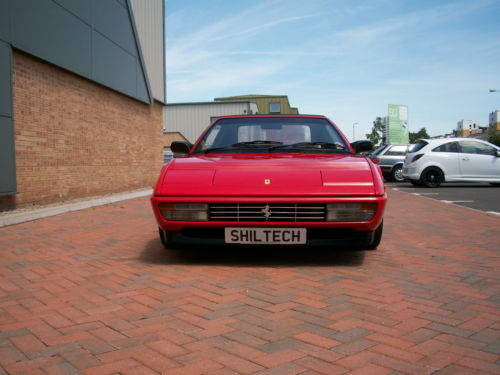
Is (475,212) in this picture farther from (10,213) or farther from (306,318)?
(10,213)

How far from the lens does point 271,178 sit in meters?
3.67

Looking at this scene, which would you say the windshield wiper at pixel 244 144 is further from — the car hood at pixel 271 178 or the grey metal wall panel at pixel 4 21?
the grey metal wall panel at pixel 4 21

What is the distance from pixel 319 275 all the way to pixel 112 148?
944 cm

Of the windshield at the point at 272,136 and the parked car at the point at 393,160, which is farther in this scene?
the parked car at the point at 393,160

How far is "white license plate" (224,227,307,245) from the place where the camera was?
356cm

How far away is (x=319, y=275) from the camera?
11.6 feet

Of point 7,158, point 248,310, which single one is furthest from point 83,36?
point 248,310

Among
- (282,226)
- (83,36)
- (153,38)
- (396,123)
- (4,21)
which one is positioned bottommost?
(282,226)

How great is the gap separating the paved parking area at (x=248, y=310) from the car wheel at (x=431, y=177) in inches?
386

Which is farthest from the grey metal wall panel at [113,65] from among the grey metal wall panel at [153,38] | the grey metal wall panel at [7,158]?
the grey metal wall panel at [7,158]

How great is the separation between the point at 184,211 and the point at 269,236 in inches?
28.3

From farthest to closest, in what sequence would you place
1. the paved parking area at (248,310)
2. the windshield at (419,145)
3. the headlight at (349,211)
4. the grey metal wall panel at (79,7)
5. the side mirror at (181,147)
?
the windshield at (419,145)
the grey metal wall panel at (79,7)
the side mirror at (181,147)
the headlight at (349,211)
the paved parking area at (248,310)

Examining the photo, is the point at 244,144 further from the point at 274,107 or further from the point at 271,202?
the point at 274,107

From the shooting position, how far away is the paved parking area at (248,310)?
2084 millimetres
